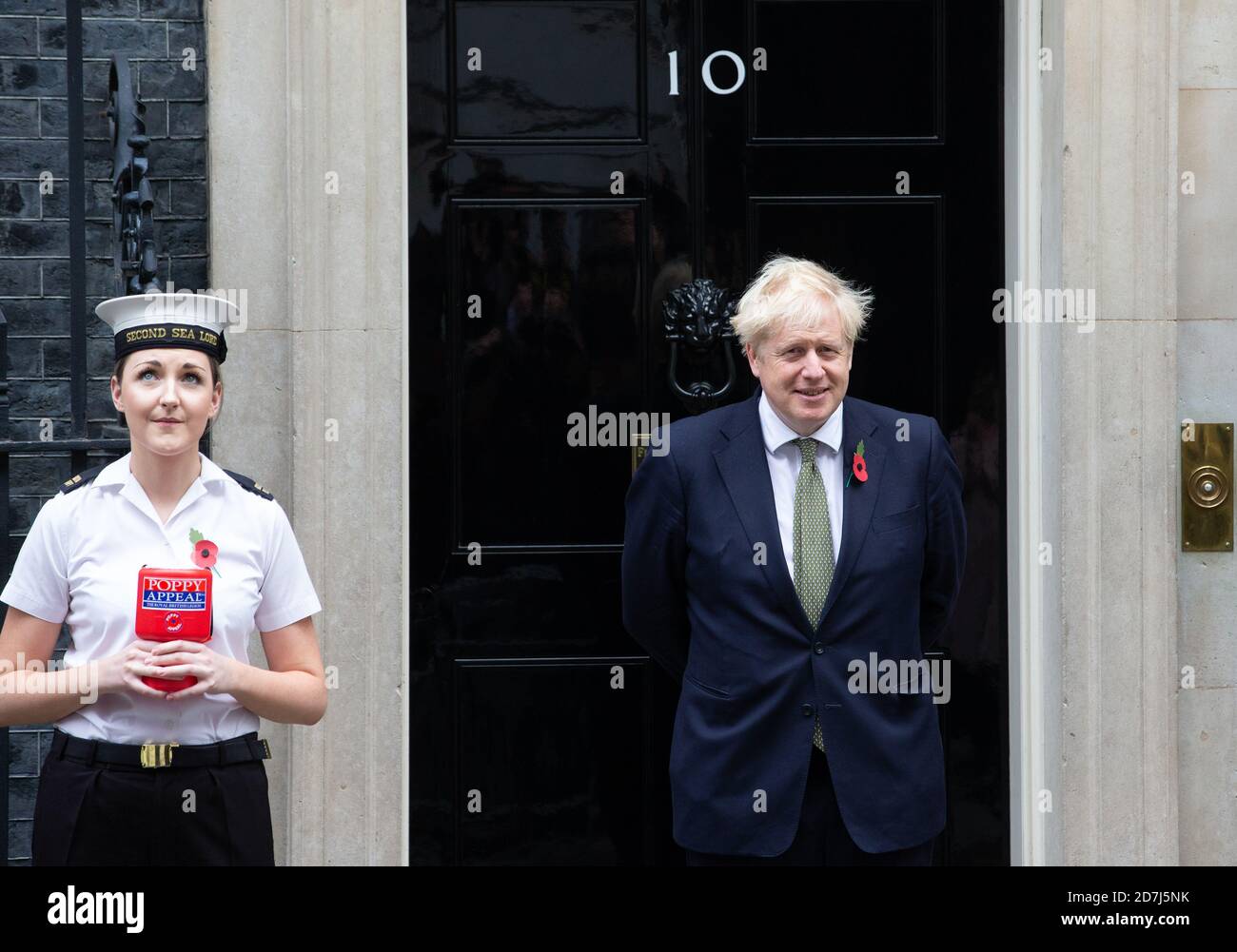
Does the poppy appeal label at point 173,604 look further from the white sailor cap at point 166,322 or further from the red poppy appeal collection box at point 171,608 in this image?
the white sailor cap at point 166,322

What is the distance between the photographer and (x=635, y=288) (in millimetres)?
4793

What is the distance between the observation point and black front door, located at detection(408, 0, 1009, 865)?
4766 mm

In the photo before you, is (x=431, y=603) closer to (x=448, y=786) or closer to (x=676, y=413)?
(x=448, y=786)

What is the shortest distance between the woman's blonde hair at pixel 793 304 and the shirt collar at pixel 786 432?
17 cm

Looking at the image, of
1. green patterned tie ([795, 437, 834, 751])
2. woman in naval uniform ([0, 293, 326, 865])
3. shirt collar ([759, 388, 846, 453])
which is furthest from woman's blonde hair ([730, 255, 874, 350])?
woman in naval uniform ([0, 293, 326, 865])

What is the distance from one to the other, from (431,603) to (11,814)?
1417 mm

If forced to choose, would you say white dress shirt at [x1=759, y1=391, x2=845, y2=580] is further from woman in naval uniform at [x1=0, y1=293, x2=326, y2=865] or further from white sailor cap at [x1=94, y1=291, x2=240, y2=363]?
white sailor cap at [x1=94, y1=291, x2=240, y2=363]

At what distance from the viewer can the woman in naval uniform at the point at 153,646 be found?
2.96m

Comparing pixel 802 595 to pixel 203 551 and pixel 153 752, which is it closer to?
pixel 203 551

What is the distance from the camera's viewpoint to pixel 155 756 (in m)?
2.96

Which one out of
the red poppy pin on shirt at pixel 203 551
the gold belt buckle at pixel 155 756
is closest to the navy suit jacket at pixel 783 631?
the red poppy pin on shirt at pixel 203 551

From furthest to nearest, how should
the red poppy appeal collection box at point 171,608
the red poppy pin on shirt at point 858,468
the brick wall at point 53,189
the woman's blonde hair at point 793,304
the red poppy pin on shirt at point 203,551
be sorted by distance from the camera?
the brick wall at point 53,189
the red poppy pin on shirt at point 858,468
the woman's blonde hair at point 793,304
the red poppy pin on shirt at point 203,551
the red poppy appeal collection box at point 171,608

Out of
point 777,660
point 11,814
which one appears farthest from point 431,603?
point 777,660

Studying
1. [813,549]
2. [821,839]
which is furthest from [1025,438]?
[821,839]
